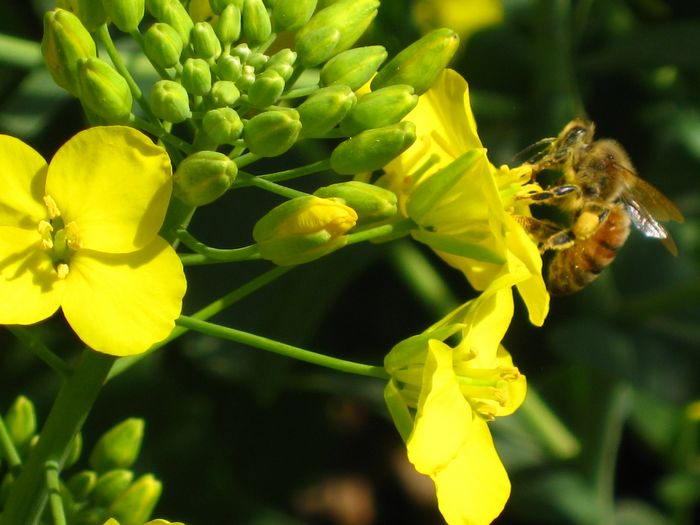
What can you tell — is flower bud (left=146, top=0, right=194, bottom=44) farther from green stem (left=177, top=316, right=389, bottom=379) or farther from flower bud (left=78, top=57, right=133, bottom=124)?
green stem (left=177, top=316, right=389, bottom=379)

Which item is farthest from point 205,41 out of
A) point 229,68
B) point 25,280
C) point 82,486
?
point 82,486

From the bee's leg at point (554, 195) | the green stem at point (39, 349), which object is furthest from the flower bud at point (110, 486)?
the bee's leg at point (554, 195)

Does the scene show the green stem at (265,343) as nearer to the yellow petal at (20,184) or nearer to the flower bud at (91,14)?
the yellow petal at (20,184)

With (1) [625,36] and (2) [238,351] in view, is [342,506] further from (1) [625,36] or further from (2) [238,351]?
(1) [625,36]

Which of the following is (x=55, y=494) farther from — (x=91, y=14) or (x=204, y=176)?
(x=91, y=14)

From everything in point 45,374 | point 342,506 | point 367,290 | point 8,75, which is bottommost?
point 342,506

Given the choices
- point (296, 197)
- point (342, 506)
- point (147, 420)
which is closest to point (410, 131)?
point (296, 197)

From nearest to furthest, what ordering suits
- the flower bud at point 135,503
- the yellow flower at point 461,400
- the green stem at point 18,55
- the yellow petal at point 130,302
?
1. the yellow petal at point 130,302
2. the yellow flower at point 461,400
3. the flower bud at point 135,503
4. the green stem at point 18,55
